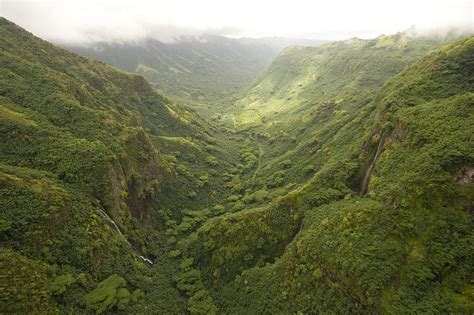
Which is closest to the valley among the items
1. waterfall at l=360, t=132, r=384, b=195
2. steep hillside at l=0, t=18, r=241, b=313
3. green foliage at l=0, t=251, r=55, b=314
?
green foliage at l=0, t=251, r=55, b=314

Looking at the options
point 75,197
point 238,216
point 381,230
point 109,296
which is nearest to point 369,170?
point 381,230

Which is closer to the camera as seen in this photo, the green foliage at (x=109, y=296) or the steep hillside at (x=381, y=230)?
the steep hillside at (x=381, y=230)

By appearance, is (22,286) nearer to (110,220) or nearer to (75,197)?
(75,197)

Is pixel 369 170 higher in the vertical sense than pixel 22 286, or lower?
higher

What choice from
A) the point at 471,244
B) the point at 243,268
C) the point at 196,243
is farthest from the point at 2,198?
the point at 471,244

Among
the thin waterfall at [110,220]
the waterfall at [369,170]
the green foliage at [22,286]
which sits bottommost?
the thin waterfall at [110,220]

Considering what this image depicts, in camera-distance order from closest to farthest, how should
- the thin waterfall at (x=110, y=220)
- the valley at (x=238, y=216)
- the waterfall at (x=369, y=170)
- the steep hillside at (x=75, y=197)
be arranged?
the valley at (x=238, y=216) → the steep hillside at (x=75, y=197) → the waterfall at (x=369, y=170) → the thin waterfall at (x=110, y=220)

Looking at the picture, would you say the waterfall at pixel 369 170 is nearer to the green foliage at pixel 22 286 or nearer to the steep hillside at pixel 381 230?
the steep hillside at pixel 381 230

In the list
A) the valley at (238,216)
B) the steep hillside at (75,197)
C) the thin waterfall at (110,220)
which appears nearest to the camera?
the valley at (238,216)

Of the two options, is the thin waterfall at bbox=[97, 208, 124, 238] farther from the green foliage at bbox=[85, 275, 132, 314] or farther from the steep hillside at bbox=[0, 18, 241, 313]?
the green foliage at bbox=[85, 275, 132, 314]

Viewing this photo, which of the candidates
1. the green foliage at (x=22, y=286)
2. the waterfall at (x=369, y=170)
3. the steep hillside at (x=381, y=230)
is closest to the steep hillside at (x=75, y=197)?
the green foliage at (x=22, y=286)

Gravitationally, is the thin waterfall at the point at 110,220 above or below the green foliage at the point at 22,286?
below
